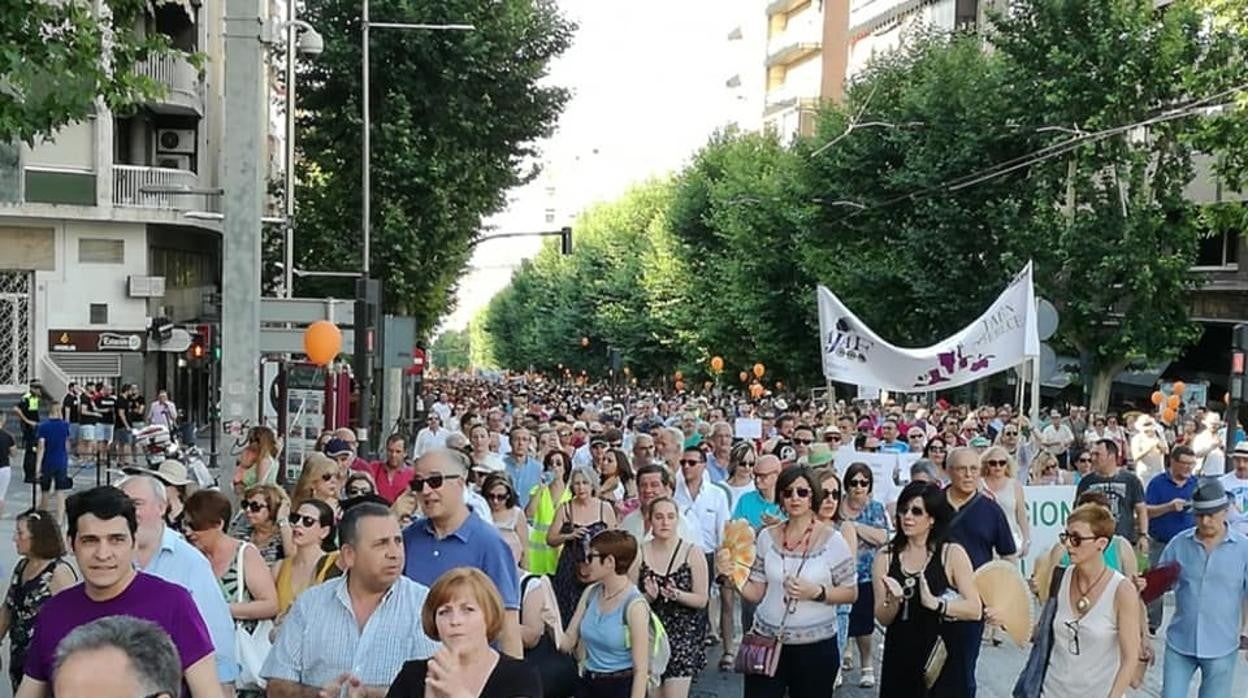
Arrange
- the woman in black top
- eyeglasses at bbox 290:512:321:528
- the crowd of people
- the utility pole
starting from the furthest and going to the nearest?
the utility pole → eyeglasses at bbox 290:512:321:528 → the crowd of people → the woman in black top

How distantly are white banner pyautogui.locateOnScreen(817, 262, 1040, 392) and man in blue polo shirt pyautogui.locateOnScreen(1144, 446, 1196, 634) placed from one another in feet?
10.6

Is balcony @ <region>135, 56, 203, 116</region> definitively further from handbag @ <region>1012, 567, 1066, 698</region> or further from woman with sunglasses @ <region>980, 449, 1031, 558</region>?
handbag @ <region>1012, 567, 1066, 698</region>

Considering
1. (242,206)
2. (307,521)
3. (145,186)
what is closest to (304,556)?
(307,521)

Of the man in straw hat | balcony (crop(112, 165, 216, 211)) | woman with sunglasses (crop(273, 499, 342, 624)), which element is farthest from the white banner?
balcony (crop(112, 165, 216, 211))

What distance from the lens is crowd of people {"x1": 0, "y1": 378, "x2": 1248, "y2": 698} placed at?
4.70 metres

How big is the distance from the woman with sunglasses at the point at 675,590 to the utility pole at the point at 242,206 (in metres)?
8.34

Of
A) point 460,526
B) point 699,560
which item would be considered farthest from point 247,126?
point 460,526

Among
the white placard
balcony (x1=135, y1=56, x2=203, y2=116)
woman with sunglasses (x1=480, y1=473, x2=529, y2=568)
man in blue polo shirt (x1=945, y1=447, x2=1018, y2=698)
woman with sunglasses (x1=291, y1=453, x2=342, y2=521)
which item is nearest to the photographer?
man in blue polo shirt (x1=945, y1=447, x2=1018, y2=698)

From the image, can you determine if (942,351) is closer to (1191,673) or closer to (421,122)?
(1191,673)

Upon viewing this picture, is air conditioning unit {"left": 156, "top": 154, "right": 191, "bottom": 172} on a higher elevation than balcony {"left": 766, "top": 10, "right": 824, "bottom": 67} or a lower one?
lower

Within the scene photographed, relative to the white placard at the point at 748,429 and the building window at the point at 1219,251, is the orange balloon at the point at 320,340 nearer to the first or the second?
the white placard at the point at 748,429

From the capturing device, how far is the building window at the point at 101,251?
118 ft

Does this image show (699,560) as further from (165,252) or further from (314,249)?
(165,252)

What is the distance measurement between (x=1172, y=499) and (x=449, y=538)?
7.71 metres
